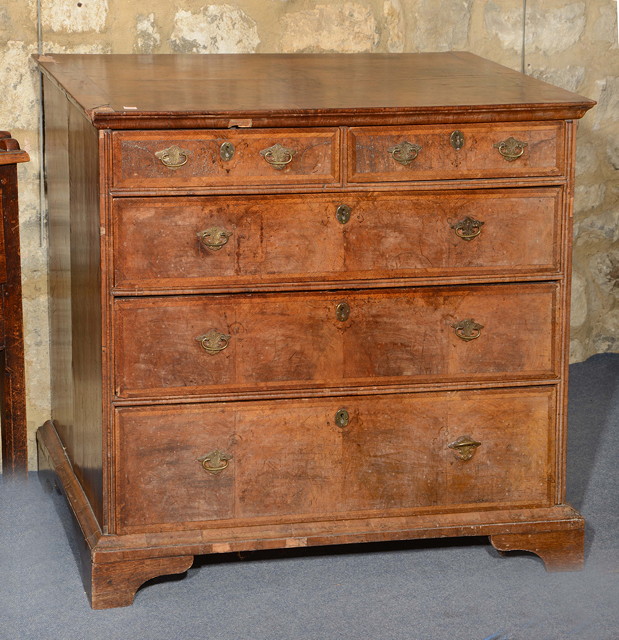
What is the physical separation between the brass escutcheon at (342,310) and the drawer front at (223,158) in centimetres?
27

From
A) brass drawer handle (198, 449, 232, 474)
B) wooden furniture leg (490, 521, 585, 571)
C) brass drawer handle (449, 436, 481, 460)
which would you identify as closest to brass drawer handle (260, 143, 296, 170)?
brass drawer handle (198, 449, 232, 474)

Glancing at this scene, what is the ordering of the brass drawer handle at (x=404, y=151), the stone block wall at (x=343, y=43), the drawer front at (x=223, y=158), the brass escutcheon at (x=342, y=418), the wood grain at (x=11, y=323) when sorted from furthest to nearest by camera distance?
the stone block wall at (x=343, y=43), the wood grain at (x=11, y=323), the brass escutcheon at (x=342, y=418), the brass drawer handle at (x=404, y=151), the drawer front at (x=223, y=158)

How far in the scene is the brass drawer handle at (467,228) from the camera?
8.57 ft

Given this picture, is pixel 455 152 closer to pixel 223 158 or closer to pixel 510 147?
pixel 510 147

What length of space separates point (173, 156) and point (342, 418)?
0.68m

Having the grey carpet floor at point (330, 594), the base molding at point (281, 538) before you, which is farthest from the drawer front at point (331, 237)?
the grey carpet floor at point (330, 594)

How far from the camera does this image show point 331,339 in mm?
2627

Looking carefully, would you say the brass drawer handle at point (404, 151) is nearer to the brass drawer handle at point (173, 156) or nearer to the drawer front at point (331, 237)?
the drawer front at point (331, 237)

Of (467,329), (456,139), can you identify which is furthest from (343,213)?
(467,329)

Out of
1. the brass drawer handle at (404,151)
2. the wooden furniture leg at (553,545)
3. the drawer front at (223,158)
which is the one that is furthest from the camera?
the wooden furniture leg at (553,545)

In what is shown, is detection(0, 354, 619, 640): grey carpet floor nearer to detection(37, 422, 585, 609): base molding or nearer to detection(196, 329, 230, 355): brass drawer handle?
detection(37, 422, 585, 609): base molding

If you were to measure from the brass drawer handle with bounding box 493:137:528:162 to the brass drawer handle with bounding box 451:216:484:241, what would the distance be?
0.15 metres

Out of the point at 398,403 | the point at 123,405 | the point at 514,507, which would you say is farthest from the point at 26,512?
the point at 514,507

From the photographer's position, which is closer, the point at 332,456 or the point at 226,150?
the point at 226,150
